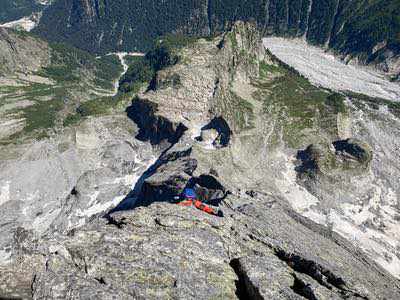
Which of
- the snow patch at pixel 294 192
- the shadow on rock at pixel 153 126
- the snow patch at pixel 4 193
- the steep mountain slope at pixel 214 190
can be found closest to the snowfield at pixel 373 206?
the snow patch at pixel 294 192

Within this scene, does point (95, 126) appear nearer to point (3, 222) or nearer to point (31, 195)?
point (31, 195)

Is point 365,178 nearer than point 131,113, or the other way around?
point 365,178

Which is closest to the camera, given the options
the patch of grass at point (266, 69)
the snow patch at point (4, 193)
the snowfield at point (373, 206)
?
the snowfield at point (373, 206)

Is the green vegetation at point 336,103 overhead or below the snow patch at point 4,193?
overhead

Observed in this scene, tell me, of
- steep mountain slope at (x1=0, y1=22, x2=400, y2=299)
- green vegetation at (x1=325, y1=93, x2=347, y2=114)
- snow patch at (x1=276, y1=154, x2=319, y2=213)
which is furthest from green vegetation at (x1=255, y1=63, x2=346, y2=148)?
snow patch at (x1=276, y1=154, x2=319, y2=213)

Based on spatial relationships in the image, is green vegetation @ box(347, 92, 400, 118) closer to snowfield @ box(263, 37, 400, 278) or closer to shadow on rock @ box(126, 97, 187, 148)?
snowfield @ box(263, 37, 400, 278)

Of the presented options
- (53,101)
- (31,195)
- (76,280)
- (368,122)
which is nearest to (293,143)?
(368,122)

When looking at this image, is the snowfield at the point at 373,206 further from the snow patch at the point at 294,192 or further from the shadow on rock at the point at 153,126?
the shadow on rock at the point at 153,126

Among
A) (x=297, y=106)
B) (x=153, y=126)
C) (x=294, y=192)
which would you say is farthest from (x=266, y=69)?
(x=294, y=192)
